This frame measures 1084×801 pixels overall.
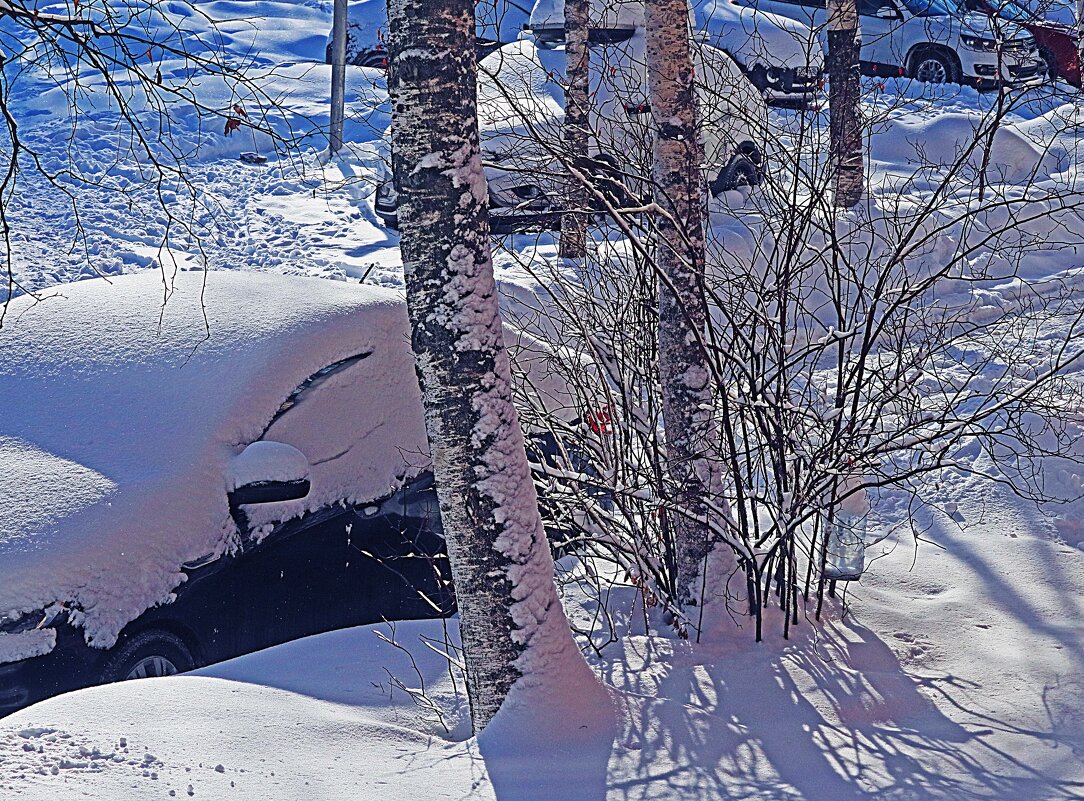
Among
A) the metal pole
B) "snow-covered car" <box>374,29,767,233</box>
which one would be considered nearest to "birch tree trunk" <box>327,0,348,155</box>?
the metal pole

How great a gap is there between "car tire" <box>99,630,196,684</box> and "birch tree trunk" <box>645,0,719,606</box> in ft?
6.49

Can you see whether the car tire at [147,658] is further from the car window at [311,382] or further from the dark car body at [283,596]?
the car window at [311,382]

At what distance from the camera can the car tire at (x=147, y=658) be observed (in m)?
3.85

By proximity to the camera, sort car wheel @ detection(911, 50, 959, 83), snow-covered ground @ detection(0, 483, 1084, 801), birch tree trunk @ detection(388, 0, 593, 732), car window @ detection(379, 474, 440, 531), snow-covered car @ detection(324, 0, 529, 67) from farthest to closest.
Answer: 1. snow-covered car @ detection(324, 0, 529, 67)
2. car wheel @ detection(911, 50, 959, 83)
3. car window @ detection(379, 474, 440, 531)
4. birch tree trunk @ detection(388, 0, 593, 732)
5. snow-covered ground @ detection(0, 483, 1084, 801)

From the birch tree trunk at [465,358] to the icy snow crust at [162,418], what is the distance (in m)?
1.33

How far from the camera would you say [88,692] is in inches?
124

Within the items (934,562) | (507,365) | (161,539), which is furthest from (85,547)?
(934,562)

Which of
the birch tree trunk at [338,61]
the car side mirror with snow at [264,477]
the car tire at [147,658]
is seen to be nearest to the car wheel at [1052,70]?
the car side mirror with snow at [264,477]

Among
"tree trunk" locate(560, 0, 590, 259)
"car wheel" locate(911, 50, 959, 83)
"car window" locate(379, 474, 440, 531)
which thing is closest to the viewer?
"tree trunk" locate(560, 0, 590, 259)

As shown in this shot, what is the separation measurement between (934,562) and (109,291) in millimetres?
4174

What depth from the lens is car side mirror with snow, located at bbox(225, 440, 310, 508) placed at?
4203 millimetres

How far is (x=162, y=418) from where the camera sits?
4297 mm

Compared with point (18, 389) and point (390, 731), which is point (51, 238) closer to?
point (18, 389)

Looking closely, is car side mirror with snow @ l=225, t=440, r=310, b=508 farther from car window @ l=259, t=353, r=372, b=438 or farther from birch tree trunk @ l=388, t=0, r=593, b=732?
birch tree trunk @ l=388, t=0, r=593, b=732
